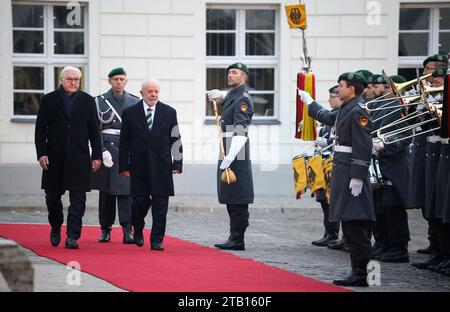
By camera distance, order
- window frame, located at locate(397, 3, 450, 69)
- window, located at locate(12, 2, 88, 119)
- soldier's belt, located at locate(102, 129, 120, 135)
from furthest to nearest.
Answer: window frame, located at locate(397, 3, 450, 69) → window, located at locate(12, 2, 88, 119) → soldier's belt, located at locate(102, 129, 120, 135)

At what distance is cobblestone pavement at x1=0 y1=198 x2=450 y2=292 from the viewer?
30.2 ft

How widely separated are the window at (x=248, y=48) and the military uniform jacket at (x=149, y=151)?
7248mm

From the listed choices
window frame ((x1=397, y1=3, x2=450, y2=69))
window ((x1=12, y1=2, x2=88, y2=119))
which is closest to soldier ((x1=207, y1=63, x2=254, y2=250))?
window ((x1=12, y1=2, x2=88, y2=119))

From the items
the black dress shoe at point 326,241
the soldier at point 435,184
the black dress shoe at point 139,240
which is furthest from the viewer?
the black dress shoe at point 326,241

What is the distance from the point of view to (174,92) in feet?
60.0

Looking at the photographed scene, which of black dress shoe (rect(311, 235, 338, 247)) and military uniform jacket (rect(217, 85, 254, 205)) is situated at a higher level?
military uniform jacket (rect(217, 85, 254, 205))

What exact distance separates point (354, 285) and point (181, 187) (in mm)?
9407

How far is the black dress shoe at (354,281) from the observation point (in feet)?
29.6

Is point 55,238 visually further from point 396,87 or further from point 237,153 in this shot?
point 396,87

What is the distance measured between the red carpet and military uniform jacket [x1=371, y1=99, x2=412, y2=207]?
1.77 meters

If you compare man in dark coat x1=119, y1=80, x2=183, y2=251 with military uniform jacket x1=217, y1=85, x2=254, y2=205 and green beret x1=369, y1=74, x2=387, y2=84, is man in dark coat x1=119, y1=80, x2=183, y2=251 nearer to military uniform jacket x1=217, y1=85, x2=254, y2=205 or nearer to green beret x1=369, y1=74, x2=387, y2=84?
military uniform jacket x1=217, y1=85, x2=254, y2=205

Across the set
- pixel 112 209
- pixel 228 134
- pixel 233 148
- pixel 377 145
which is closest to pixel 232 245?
pixel 233 148

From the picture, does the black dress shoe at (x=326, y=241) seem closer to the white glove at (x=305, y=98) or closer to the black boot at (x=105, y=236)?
the black boot at (x=105, y=236)

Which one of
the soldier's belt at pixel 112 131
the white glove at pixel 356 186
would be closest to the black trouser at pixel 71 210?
the soldier's belt at pixel 112 131
